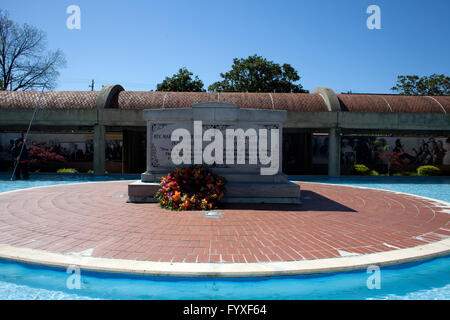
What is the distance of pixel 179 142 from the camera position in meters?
8.95

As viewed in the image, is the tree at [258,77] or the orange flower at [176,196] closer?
the orange flower at [176,196]

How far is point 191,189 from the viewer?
8.06m

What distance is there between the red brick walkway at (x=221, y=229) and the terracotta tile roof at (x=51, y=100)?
41.6ft

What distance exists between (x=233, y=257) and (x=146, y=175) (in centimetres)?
541

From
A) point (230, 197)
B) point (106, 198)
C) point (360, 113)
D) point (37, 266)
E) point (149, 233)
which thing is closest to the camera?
point (37, 266)

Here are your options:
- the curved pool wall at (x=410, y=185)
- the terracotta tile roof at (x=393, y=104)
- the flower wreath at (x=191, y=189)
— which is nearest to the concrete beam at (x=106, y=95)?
the flower wreath at (x=191, y=189)

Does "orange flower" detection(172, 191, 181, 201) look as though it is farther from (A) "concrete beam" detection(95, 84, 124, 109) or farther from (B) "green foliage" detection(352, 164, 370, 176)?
(B) "green foliage" detection(352, 164, 370, 176)

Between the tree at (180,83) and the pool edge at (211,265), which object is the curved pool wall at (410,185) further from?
the tree at (180,83)

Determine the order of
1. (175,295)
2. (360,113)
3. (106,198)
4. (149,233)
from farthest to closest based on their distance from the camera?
(360,113) < (106,198) < (149,233) < (175,295)

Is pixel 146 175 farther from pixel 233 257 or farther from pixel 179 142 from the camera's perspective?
pixel 233 257

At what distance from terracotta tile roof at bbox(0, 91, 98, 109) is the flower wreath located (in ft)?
47.5

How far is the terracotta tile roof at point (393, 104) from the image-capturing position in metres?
20.6
